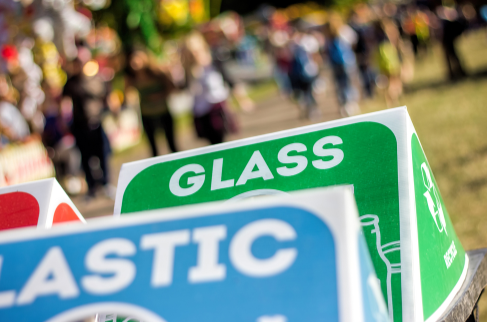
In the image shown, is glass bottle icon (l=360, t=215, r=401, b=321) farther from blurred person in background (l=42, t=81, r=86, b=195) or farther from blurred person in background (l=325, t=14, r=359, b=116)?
blurred person in background (l=42, t=81, r=86, b=195)

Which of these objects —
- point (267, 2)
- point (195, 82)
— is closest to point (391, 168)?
point (195, 82)

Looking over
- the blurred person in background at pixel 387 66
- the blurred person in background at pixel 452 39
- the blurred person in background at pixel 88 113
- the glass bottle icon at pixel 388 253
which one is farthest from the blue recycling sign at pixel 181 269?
the blurred person in background at pixel 452 39

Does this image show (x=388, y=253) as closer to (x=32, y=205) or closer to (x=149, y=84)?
(x=32, y=205)

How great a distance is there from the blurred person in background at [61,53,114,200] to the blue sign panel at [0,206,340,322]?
5.89 metres

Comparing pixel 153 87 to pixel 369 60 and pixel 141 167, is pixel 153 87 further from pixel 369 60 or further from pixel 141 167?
pixel 369 60

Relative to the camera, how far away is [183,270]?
131 centimetres

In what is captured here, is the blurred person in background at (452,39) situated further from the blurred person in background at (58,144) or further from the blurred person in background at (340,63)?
the blurred person in background at (58,144)

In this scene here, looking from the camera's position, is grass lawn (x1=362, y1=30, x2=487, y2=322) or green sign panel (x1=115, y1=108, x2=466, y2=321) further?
grass lawn (x1=362, y1=30, x2=487, y2=322)

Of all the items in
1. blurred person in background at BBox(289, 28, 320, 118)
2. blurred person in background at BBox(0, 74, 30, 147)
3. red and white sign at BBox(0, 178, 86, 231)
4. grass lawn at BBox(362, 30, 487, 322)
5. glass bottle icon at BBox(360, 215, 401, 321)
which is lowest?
glass bottle icon at BBox(360, 215, 401, 321)

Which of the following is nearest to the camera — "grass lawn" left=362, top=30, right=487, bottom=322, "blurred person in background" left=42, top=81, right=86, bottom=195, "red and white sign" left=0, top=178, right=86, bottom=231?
"red and white sign" left=0, top=178, right=86, bottom=231

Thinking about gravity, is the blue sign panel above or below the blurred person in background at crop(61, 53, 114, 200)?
below

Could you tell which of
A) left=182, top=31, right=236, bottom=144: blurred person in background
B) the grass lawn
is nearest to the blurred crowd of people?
left=182, top=31, right=236, bottom=144: blurred person in background

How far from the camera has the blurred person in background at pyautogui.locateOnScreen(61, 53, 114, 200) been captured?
23.0ft

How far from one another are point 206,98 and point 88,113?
1863mm
